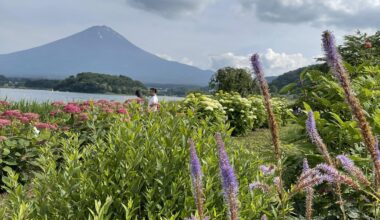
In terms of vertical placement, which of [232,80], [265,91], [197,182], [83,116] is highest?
[232,80]

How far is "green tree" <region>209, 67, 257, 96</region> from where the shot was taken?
24984 millimetres

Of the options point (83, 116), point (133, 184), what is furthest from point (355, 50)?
point (133, 184)

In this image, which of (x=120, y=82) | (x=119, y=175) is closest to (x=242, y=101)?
(x=119, y=175)

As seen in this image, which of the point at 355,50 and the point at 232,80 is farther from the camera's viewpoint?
the point at 232,80

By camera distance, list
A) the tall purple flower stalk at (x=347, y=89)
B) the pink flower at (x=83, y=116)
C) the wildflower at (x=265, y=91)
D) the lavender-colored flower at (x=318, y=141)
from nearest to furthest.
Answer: the tall purple flower stalk at (x=347, y=89) → the wildflower at (x=265, y=91) → the lavender-colored flower at (x=318, y=141) → the pink flower at (x=83, y=116)

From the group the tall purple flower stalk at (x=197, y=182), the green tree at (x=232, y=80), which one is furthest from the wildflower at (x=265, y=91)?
the green tree at (x=232, y=80)

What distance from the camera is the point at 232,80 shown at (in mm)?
25016

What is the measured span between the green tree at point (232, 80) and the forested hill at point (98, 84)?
4240 cm

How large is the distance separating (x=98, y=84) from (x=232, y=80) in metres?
49.6

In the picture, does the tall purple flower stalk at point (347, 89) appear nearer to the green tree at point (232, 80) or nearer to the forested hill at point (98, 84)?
the green tree at point (232, 80)

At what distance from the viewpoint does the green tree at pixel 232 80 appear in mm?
24984

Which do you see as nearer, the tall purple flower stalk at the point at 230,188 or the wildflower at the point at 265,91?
the tall purple flower stalk at the point at 230,188

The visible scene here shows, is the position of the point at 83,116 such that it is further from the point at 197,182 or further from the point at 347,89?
the point at 347,89

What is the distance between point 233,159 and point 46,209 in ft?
4.82
